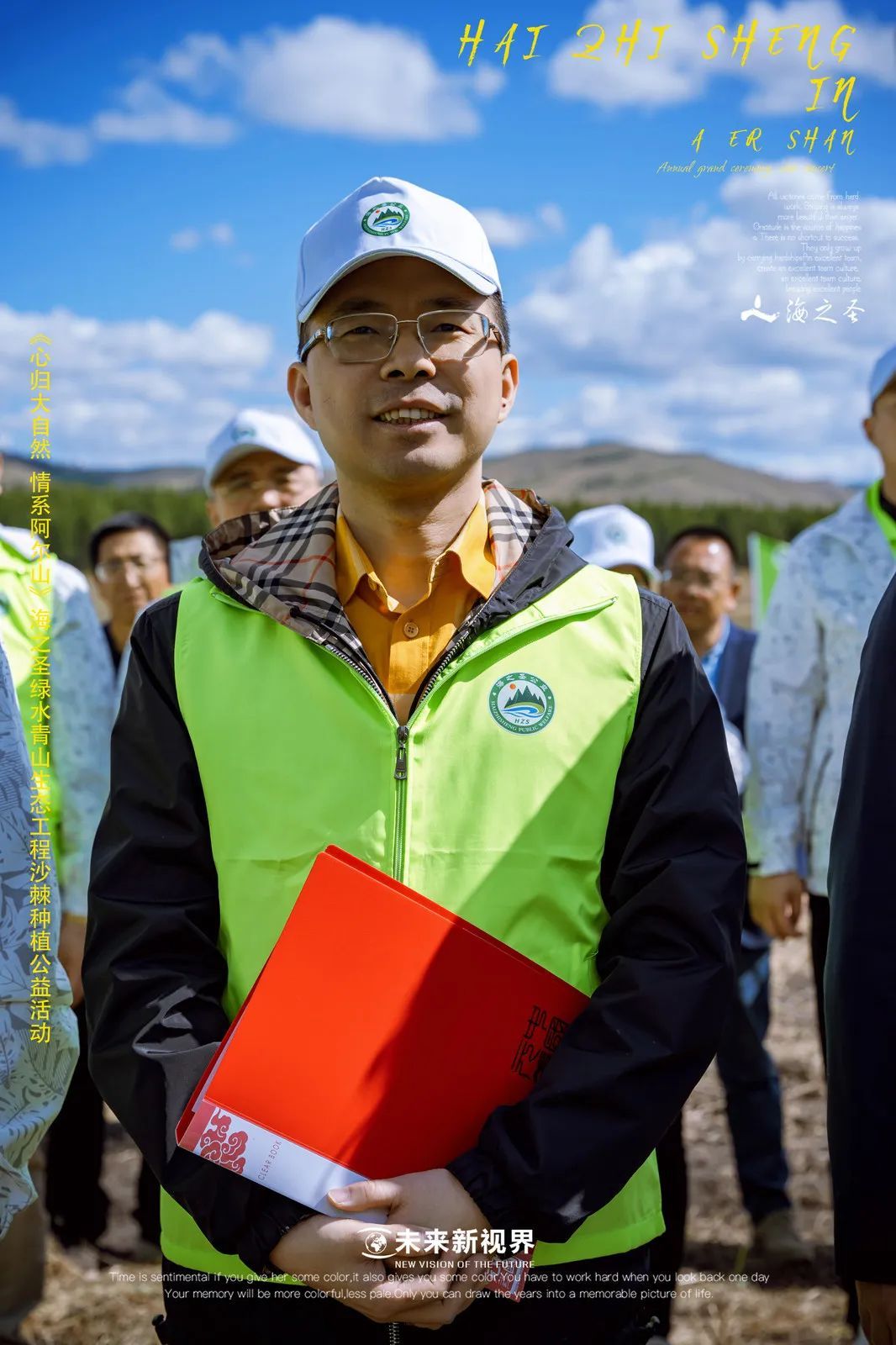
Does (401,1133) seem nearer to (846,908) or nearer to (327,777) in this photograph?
(327,777)

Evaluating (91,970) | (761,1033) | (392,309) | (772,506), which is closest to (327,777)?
(91,970)

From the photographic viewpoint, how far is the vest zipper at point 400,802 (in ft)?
5.94

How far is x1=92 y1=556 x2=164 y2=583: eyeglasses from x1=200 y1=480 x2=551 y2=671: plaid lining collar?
2.31 meters

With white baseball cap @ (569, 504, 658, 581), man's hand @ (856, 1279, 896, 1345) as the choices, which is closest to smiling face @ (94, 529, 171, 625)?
white baseball cap @ (569, 504, 658, 581)

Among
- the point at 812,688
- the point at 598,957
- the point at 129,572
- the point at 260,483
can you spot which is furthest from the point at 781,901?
the point at 129,572

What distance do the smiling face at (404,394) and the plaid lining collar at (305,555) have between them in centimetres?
12

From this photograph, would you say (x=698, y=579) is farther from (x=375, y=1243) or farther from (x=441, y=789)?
(x=375, y=1243)

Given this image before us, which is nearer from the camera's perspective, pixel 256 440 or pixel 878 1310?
pixel 878 1310

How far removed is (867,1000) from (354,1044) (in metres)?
A: 0.67

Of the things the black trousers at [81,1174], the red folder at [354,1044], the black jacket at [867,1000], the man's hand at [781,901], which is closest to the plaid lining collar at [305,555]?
the red folder at [354,1044]

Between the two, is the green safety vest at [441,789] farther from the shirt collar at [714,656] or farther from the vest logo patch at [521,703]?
the shirt collar at [714,656]

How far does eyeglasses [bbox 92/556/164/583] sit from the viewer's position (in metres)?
4.42

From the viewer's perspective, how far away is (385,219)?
194 centimetres

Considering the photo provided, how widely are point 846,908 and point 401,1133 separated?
2.18 ft
